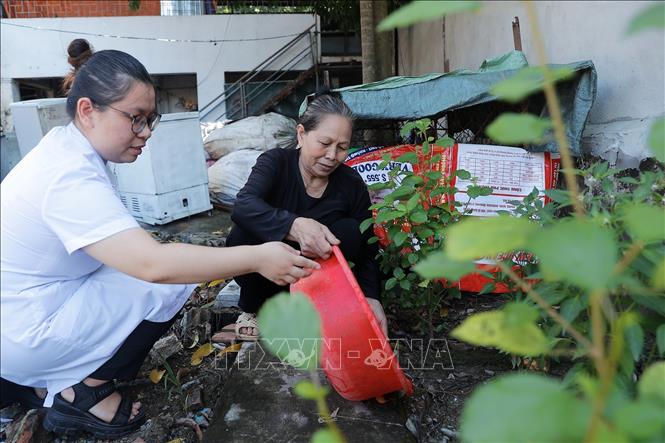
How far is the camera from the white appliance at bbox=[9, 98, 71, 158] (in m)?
4.55

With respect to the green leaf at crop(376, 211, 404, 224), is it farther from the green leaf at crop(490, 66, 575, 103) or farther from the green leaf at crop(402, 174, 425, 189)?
the green leaf at crop(490, 66, 575, 103)

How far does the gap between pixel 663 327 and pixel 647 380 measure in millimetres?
612

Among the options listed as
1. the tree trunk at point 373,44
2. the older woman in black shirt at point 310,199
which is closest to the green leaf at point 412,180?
the older woman in black shirt at point 310,199

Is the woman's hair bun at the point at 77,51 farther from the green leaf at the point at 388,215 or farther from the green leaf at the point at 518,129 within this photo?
the green leaf at the point at 518,129

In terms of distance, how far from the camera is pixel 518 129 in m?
0.53

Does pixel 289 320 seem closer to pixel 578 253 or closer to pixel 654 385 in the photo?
pixel 578 253

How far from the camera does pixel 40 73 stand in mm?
11016

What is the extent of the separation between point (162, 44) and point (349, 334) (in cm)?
1089

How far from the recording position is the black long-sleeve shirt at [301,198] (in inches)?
89.2

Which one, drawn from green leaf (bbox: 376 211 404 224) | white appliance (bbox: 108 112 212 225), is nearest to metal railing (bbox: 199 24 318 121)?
white appliance (bbox: 108 112 212 225)

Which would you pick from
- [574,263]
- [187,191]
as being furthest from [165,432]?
[187,191]

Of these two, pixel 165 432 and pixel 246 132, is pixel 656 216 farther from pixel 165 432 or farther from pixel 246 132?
pixel 246 132

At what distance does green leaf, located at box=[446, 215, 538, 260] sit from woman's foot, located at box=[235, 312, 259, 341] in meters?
2.12

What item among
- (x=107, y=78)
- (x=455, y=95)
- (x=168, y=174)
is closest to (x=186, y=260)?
(x=107, y=78)
